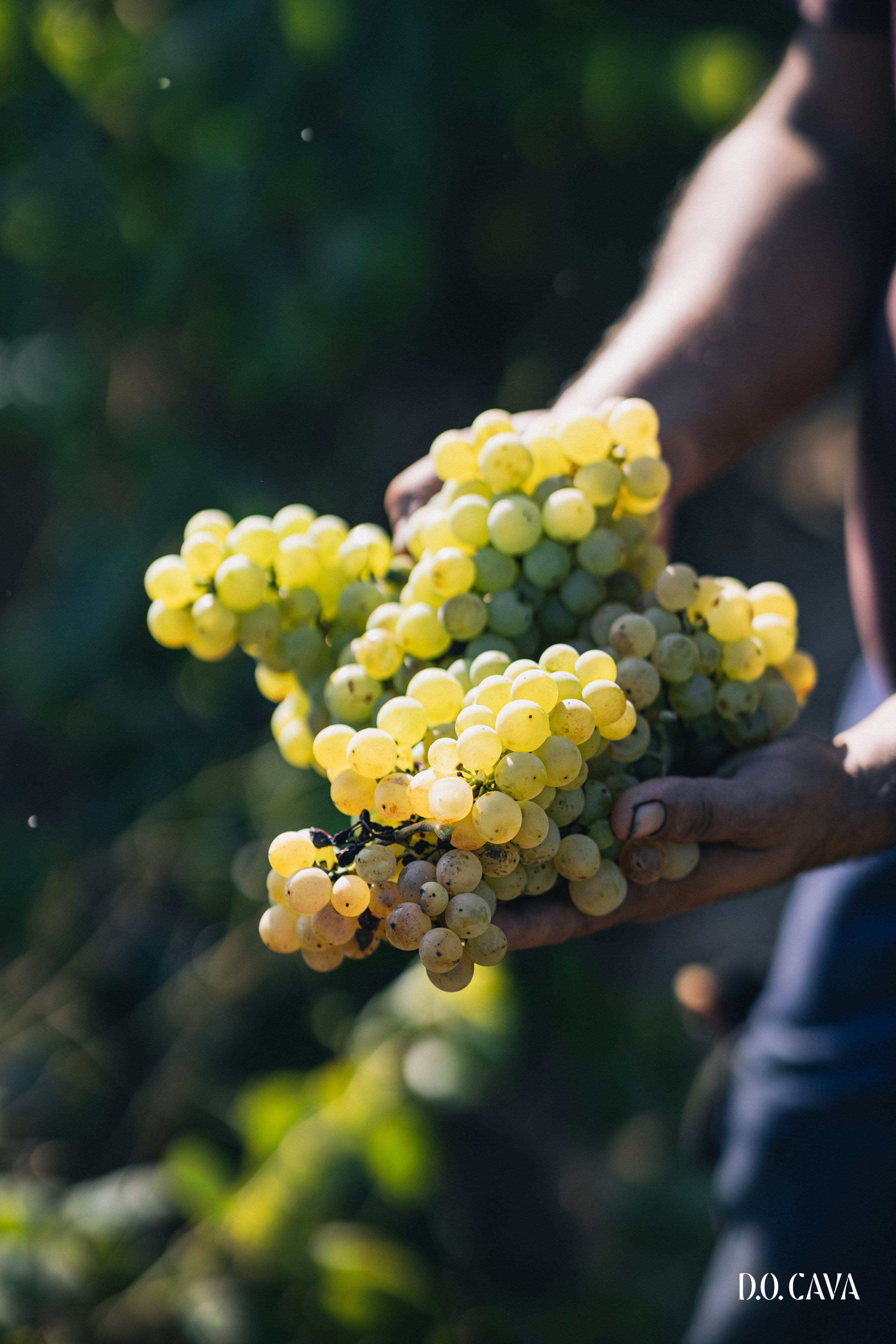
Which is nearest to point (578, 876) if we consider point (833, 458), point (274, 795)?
point (274, 795)

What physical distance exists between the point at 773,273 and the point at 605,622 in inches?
22.0

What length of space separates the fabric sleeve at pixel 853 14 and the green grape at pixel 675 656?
787mm

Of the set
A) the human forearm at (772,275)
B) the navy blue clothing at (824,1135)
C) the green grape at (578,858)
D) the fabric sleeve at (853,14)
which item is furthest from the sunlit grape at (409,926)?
the fabric sleeve at (853,14)

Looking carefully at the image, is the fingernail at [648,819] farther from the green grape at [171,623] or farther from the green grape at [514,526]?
the green grape at [171,623]

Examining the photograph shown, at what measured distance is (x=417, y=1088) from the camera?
1308 mm

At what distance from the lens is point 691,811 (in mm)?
656

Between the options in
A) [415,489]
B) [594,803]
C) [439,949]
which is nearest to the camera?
[439,949]

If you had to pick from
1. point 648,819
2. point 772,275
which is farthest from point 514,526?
point 772,275

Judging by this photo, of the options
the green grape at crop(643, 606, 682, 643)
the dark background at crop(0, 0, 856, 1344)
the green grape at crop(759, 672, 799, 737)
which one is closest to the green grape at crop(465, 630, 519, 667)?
the green grape at crop(643, 606, 682, 643)

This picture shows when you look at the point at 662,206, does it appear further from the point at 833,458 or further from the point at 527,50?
the point at 833,458

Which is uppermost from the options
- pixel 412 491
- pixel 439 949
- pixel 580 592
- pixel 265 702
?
pixel 265 702

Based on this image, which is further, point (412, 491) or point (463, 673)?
point (412, 491)

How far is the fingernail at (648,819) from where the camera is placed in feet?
2.10

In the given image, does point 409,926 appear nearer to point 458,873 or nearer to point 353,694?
point 458,873
